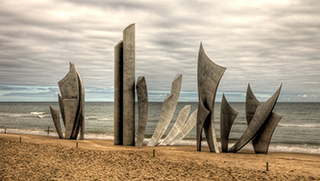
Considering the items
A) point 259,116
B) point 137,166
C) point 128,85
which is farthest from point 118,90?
point 259,116

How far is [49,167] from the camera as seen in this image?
25.2 feet

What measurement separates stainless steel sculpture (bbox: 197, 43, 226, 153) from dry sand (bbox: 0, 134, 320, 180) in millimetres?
1035

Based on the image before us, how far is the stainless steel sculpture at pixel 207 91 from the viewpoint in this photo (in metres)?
10.0

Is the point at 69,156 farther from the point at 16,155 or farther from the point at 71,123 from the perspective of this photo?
the point at 71,123

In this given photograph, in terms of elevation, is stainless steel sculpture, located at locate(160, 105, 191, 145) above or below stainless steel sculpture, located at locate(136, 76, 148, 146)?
below

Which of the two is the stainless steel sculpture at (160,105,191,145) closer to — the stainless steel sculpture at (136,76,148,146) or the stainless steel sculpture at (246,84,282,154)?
the stainless steel sculpture at (136,76,148,146)

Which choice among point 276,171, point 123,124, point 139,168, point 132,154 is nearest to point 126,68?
point 123,124

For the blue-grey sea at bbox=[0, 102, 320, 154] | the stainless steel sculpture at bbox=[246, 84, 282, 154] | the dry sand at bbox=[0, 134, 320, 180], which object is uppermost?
the stainless steel sculpture at bbox=[246, 84, 282, 154]

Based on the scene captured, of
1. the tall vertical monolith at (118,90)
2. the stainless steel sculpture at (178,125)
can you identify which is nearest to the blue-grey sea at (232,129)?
the stainless steel sculpture at (178,125)

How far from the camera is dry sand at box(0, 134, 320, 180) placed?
7129 mm

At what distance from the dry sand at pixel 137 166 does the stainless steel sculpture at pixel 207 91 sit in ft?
3.40

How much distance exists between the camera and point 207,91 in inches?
408

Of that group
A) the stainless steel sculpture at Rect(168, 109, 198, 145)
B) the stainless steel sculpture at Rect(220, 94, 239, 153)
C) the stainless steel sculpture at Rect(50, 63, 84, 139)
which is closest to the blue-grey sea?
the stainless steel sculpture at Rect(168, 109, 198, 145)

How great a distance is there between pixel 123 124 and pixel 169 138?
2807 mm
